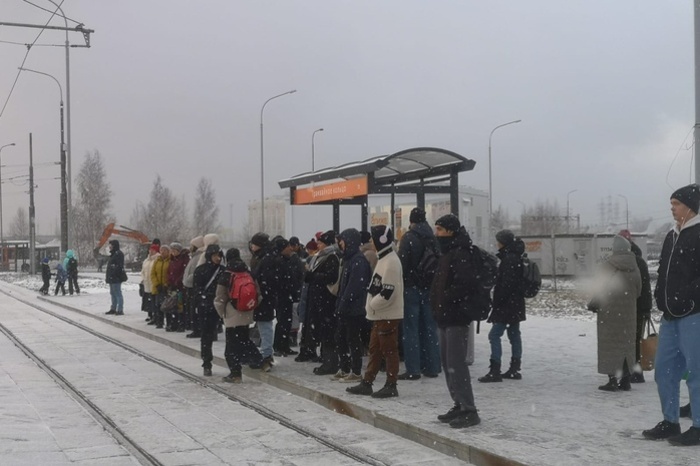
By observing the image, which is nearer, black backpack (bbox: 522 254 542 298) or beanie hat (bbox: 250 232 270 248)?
black backpack (bbox: 522 254 542 298)

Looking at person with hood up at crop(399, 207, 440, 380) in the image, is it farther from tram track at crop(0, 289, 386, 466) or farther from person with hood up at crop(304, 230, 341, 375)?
tram track at crop(0, 289, 386, 466)

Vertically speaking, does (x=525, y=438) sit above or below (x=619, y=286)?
below

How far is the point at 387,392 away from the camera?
30.2 ft

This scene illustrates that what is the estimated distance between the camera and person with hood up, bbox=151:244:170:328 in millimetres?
→ 18469

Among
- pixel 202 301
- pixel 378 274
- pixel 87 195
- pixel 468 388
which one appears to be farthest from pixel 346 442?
pixel 87 195

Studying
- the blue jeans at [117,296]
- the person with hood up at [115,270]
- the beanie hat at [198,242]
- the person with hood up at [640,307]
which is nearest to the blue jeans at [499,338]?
the person with hood up at [640,307]

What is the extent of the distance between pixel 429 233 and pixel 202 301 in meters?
3.31

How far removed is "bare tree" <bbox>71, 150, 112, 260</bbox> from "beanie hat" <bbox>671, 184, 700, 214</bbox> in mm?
89908

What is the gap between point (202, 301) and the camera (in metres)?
11.5

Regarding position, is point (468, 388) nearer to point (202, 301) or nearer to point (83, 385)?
point (202, 301)

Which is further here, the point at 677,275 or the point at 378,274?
the point at 378,274

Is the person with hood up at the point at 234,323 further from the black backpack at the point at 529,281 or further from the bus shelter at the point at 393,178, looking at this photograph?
the black backpack at the point at 529,281

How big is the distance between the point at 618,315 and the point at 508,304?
142 cm

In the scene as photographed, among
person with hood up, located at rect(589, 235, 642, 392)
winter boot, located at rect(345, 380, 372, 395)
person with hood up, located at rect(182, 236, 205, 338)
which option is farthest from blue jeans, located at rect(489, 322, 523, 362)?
person with hood up, located at rect(182, 236, 205, 338)
